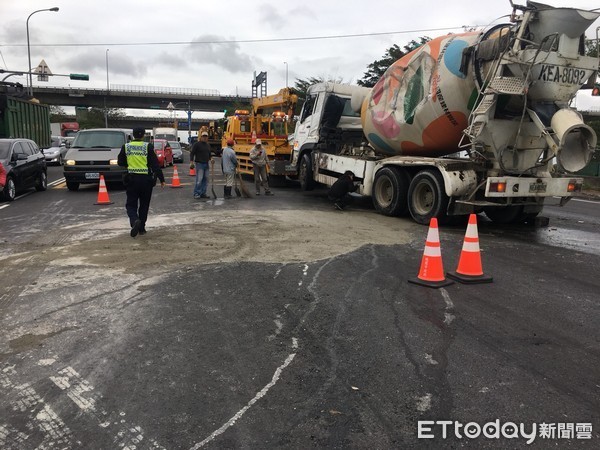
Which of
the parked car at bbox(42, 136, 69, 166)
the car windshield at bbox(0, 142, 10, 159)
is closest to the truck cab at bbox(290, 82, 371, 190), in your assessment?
the car windshield at bbox(0, 142, 10, 159)

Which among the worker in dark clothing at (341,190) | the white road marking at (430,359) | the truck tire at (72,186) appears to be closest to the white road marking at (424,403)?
the white road marking at (430,359)

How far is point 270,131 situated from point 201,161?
639cm

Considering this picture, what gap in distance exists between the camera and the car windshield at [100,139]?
1534 cm

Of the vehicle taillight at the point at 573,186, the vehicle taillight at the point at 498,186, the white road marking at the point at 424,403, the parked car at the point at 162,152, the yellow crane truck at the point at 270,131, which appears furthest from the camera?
the parked car at the point at 162,152

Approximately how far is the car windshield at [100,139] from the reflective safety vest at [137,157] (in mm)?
7908

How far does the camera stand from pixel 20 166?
520 inches

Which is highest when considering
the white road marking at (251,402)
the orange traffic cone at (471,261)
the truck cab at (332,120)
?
the truck cab at (332,120)

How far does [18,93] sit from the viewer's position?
19.9 metres

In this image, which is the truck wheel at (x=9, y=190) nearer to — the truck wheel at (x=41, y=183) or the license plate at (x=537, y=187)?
the truck wheel at (x=41, y=183)

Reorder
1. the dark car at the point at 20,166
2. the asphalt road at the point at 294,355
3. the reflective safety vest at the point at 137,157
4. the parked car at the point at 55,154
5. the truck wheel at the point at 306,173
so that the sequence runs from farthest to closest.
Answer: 1. the parked car at the point at 55,154
2. the truck wheel at the point at 306,173
3. the dark car at the point at 20,166
4. the reflective safety vest at the point at 137,157
5. the asphalt road at the point at 294,355

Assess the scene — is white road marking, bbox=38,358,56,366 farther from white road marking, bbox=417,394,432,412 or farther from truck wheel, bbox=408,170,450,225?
truck wheel, bbox=408,170,450,225

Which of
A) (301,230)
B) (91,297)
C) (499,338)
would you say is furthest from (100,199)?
(499,338)

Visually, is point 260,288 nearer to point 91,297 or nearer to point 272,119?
point 91,297

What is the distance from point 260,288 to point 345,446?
2.80 m
